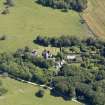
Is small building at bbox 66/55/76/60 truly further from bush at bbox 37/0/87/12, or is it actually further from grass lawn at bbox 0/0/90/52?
bush at bbox 37/0/87/12

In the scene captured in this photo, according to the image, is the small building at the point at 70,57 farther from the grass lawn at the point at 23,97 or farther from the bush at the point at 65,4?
the bush at the point at 65,4

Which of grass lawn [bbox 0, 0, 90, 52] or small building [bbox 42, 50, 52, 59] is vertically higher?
grass lawn [bbox 0, 0, 90, 52]

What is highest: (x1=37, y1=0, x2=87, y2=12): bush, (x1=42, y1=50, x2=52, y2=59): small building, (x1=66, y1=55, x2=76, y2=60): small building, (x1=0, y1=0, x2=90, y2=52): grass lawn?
(x1=37, y1=0, x2=87, y2=12): bush

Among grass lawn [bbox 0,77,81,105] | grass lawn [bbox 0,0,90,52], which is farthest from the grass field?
grass lawn [bbox 0,77,81,105]

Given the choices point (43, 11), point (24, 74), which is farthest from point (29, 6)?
point (24, 74)

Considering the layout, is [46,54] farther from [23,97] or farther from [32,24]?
[23,97]

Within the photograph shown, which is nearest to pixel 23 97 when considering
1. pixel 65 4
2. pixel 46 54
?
pixel 46 54

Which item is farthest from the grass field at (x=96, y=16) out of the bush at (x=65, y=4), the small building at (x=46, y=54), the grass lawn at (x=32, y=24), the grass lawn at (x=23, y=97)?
the grass lawn at (x=23, y=97)
